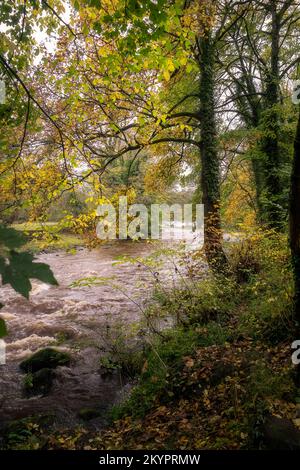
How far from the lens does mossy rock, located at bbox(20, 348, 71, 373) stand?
666cm

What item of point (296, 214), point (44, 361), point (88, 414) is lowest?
point (88, 414)

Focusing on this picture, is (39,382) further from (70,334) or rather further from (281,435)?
(281,435)

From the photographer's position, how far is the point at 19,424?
16.0 ft

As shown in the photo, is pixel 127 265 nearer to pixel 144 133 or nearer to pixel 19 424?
pixel 144 133

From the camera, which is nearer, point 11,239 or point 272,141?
point 11,239

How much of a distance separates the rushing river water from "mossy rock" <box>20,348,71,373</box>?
0.51 ft

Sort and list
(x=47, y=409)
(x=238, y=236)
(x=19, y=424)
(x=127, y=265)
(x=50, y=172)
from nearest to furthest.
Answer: (x=19, y=424)
(x=47, y=409)
(x=50, y=172)
(x=238, y=236)
(x=127, y=265)

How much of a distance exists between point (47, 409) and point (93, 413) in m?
0.85

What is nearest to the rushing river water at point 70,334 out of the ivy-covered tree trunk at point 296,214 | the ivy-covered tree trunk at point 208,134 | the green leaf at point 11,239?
the ivy-covered tree trunk at point 296,214

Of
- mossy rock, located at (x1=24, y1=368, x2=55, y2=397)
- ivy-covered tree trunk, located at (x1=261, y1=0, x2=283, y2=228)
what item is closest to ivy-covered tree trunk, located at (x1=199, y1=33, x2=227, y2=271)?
ivy-covered tree trunk, located at (x1=261, y1=0, x2=283, y2=228)

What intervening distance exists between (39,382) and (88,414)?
4.93ft

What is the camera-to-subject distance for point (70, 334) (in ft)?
26.9

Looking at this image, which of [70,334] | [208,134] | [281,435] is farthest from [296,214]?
[208,134]
